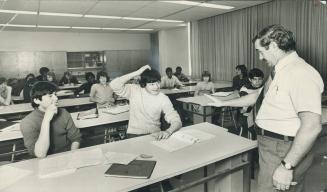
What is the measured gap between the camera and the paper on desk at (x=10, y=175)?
1.50 m

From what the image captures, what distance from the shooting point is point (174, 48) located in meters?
10.4

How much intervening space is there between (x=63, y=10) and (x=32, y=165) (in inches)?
184

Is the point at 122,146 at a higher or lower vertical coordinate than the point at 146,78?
lower

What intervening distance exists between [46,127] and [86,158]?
0.40m

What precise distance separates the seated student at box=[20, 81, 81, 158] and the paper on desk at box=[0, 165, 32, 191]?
19 cm

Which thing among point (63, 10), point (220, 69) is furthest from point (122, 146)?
point (220, 69)

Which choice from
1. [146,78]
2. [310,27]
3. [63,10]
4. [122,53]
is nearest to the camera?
[146,78]

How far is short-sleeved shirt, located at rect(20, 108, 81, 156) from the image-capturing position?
198 centimetres

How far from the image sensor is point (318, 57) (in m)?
5.06

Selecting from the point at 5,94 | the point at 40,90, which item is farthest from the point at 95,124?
the point at 5,94

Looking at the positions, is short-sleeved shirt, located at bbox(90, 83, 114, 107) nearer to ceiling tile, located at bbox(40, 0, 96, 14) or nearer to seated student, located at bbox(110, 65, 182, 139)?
ceiling tile, located at bbox(40, 0, 96, 14)

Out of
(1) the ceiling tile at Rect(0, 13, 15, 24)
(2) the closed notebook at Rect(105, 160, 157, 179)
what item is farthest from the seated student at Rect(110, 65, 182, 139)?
(1) the ceiling tile at Rect(0, 13, 15, 24)

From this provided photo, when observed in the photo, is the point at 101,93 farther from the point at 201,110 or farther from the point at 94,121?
the point at 201,110

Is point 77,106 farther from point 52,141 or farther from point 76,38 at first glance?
point 76,38
